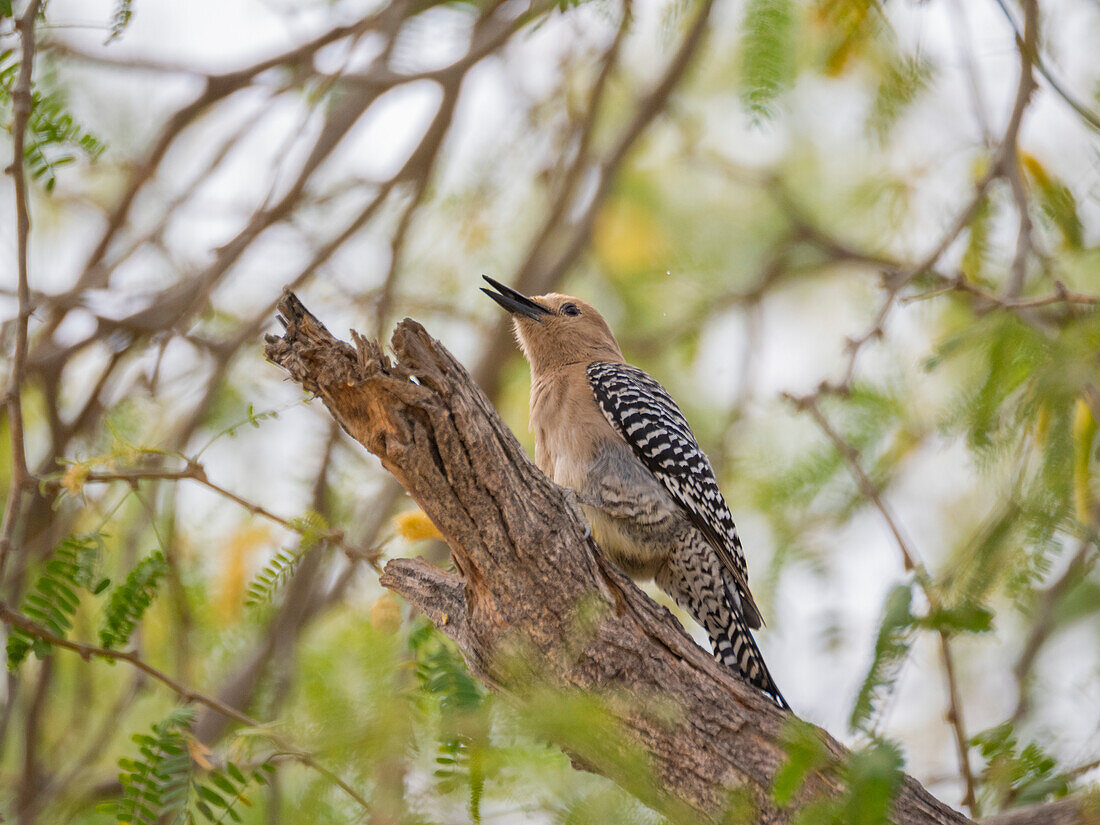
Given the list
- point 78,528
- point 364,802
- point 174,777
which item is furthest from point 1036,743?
point 78,528

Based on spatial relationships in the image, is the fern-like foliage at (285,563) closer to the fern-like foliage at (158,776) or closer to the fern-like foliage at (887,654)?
A: the fern-like foliage at (158,776)

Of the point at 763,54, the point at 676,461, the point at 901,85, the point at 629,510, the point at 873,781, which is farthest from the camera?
the point at 676,461

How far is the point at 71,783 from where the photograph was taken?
4438mm

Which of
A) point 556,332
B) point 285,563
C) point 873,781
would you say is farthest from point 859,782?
point 556,332

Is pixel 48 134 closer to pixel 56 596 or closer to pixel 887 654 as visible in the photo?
pixel 56 596

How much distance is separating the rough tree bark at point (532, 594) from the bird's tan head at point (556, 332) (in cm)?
258

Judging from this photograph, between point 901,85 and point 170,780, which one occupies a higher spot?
point 901,85

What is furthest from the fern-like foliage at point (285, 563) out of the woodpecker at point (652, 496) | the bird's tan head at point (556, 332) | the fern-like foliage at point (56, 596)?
the bird's tan head at point (556, 332)

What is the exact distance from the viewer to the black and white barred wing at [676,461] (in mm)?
4832

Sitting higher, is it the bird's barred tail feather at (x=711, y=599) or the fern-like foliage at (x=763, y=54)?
the fern-like foliage at (x=763, y=54)

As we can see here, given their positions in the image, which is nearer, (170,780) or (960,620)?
(960,620)

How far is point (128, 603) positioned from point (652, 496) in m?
2.39

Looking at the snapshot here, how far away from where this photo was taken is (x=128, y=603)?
11.3 feet

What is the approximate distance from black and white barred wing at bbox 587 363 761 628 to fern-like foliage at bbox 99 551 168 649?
7.74 ft
